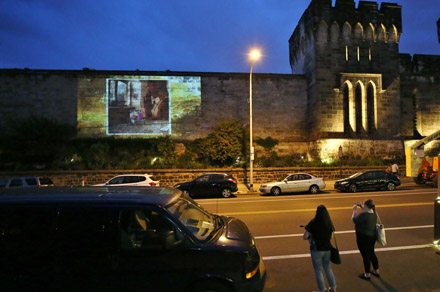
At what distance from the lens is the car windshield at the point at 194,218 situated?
3787 millimetres

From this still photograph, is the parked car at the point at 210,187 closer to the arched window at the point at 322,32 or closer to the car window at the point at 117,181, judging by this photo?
the car window at the point at 117,181

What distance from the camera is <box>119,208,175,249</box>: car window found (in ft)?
11.4

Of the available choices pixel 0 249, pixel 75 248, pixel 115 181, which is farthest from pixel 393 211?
pixel 115 181

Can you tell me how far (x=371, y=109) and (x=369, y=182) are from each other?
13611 millimetres

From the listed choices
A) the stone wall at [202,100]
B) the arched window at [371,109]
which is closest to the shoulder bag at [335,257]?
the stone wall at [202,100]

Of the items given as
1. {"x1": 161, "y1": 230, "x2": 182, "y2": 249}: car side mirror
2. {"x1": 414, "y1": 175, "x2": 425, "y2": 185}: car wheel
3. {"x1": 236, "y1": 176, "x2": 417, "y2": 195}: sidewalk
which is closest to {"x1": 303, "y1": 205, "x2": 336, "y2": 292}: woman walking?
{"x1": 161, "y1": 230, "x2": 182, "y2": 249}: car side mirror

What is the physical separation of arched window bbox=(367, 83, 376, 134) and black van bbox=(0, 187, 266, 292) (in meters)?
28.5

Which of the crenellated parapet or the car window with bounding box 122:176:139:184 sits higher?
the crenellated parapet

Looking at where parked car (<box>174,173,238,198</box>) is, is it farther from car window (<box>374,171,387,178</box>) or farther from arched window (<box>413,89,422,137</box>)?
arched window (<box>413,89,422,137</box>)

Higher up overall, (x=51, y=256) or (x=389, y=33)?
(x=389, y=33)

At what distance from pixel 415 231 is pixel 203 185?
36.2 feet

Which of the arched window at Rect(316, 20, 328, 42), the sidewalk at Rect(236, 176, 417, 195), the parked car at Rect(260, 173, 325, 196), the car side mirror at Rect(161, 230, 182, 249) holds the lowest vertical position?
the sidewalk at Rect(236, 176, 417, 195)

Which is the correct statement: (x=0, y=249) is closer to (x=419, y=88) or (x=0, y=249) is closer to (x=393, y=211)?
(x=393, y=211)

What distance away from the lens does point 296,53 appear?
104 ft
